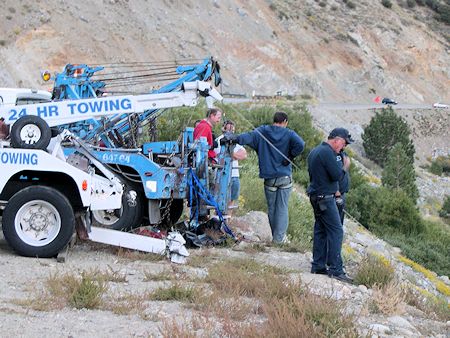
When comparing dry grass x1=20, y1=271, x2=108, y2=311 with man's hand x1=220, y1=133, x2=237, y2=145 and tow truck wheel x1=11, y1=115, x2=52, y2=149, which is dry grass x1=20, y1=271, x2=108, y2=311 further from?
man's hand x1=220, y1=133, x2=237, y2=145

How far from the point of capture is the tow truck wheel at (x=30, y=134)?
347 inches

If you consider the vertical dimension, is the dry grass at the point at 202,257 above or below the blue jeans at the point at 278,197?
below

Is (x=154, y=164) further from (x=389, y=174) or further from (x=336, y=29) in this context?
(x=336, y=29)

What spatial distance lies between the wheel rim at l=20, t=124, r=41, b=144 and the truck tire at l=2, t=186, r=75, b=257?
600 millimetres

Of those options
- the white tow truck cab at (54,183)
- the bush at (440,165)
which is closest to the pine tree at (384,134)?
the bush at (440,165)

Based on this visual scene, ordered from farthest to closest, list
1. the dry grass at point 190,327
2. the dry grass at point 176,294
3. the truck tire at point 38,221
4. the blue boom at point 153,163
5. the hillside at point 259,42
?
the hillside at point 259,42 < the blue boom at point 153,163 < the truck tire at point 38,221 < the dry grass at point 176,294 < the dry grass at point 190,327

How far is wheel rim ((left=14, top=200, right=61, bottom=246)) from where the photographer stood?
865 centimetres

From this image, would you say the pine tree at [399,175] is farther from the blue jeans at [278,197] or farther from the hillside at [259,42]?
the blue jeans at [278,197]

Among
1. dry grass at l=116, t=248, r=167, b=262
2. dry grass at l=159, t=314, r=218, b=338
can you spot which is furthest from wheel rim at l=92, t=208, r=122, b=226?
dry grass at l=159, t=314, r=218, b=338

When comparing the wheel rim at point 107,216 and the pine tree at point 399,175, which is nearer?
the wheel rim at point 107,216

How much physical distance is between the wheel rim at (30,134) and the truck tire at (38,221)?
0.60 metres

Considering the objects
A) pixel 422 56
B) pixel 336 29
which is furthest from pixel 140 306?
pixel 422 56

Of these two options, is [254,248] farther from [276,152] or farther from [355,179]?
[355,179]

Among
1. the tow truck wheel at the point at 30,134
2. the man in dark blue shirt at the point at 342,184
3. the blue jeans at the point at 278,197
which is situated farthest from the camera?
the blue jeans at the point at 278,197
